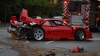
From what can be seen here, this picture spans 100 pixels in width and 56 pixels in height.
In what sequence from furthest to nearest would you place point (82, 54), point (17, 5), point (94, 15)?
point (17, 5) → point (94, 15) → point (82, 54)

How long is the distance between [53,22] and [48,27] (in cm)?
56

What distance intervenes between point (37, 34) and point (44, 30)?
0.50m

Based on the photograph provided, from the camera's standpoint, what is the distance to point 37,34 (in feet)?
Answer: 55.2

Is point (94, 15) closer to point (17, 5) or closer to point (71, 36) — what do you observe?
point (71, 36)

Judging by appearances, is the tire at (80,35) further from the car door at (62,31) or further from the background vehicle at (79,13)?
the background vehicle at (79,13)

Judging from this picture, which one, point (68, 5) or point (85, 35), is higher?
point (68, 5)

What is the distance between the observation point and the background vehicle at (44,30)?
55.4 feet

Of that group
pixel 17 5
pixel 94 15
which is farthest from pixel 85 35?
pixel 17 5

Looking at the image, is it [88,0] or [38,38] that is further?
[88,0]

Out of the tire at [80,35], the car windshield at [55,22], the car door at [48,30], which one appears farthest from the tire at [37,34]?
the tire at [80,35]

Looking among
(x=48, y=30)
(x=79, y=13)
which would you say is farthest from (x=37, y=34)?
(x=79, y=13)

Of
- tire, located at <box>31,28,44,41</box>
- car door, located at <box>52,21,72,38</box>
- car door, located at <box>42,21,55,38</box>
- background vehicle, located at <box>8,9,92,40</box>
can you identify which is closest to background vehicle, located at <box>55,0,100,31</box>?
background vehicle, located at <box>8,9,92,40</box>

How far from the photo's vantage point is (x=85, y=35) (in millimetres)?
17797

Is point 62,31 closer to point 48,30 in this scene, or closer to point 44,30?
point 48,30
